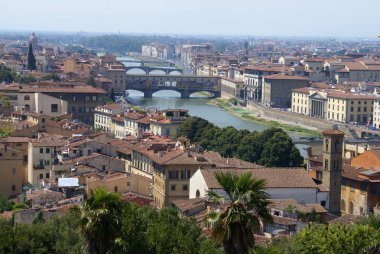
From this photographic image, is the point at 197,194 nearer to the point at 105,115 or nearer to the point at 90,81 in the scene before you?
the point at 105,115

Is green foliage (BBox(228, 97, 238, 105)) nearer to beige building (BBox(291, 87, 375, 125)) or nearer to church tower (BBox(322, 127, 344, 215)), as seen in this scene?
beige building (BBox(291, 87, 375, 125))

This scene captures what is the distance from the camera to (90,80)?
1553 inches

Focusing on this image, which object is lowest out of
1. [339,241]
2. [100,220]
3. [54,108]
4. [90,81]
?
[90,81]

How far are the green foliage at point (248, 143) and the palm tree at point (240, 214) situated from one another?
1498cm

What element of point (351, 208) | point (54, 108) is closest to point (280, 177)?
point (351, 208)

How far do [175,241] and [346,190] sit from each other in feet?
30.9

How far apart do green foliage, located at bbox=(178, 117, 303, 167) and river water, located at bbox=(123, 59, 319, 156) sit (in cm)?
559

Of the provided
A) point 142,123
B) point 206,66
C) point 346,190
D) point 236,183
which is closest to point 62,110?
point 142,123

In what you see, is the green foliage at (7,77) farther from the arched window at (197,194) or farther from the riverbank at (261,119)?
the arched window at (197,194)

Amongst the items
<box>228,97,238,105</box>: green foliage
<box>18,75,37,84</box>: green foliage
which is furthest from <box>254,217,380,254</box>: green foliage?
<box>228,97,238,105</box>: green foliage

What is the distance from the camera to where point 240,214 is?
5.33 m

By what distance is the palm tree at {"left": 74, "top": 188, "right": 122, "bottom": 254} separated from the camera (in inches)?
236

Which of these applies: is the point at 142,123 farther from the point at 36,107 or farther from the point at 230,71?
the point at 230,71

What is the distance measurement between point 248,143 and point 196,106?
77.4 ft
